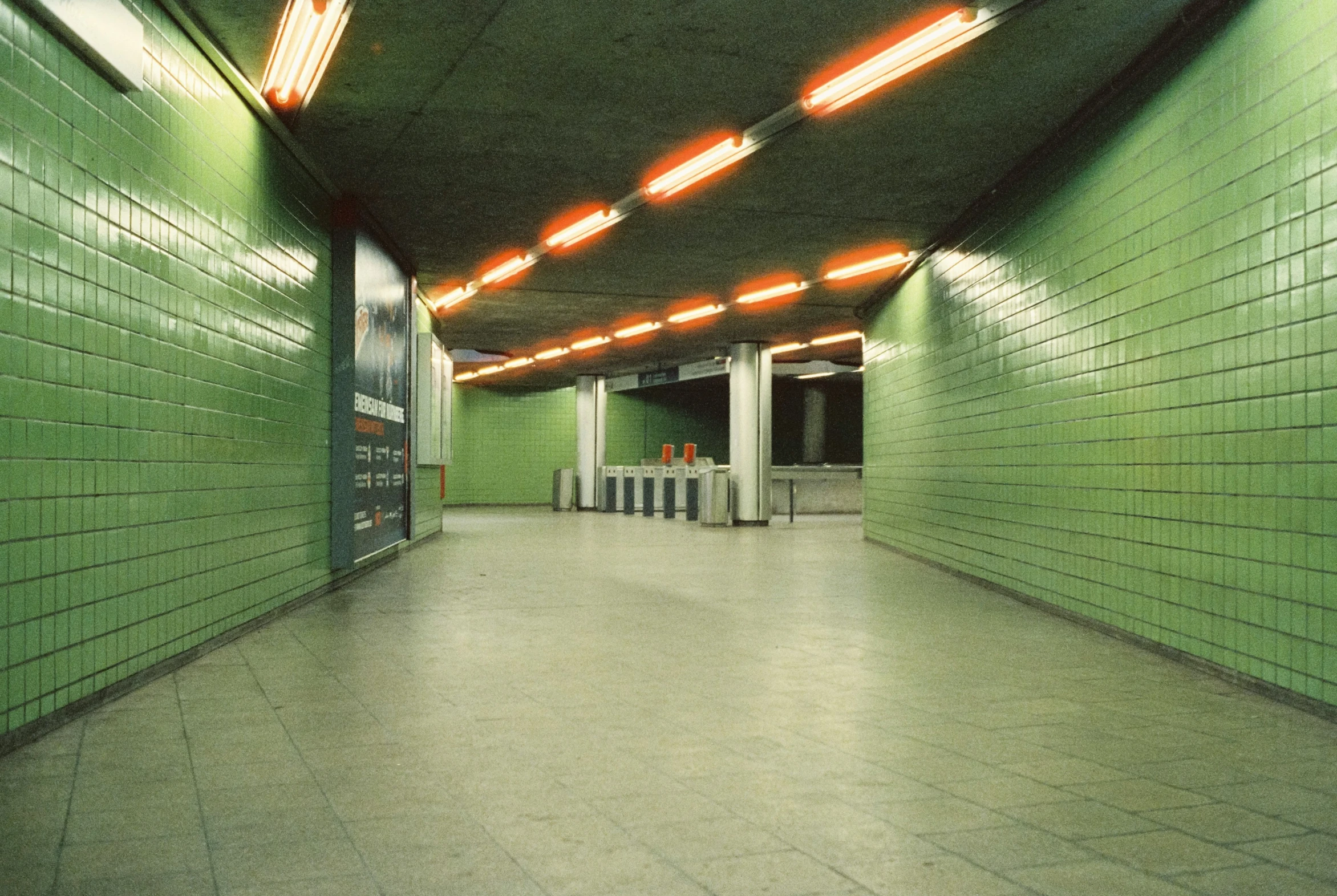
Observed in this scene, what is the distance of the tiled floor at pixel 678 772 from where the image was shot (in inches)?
96.3

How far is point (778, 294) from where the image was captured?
13195 mm

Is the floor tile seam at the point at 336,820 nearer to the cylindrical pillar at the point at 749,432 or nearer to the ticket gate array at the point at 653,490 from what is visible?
the cylindrical pillar at the point at 749,432

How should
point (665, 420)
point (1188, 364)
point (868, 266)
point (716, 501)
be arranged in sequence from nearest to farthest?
point (1188, 364)
point (868, 266)
point (716, 501)
point (665, 420)

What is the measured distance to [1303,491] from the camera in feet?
14.0

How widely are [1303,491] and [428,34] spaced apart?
4.81 m

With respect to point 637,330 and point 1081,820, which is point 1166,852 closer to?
point 1081,820

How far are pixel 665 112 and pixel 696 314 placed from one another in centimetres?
848

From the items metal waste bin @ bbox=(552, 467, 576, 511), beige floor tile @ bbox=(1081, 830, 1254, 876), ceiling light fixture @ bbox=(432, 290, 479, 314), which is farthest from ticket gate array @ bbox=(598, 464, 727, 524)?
beige floor tile @ bbox=(1081, 830, 1254, 876)

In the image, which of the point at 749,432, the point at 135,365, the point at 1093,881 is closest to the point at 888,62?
the point at 135,365

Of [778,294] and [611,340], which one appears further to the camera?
[611,340]

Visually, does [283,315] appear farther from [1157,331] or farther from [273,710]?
[1157,331]

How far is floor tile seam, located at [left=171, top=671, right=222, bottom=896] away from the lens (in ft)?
7.84

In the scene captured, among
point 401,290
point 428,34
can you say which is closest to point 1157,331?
point 428,34

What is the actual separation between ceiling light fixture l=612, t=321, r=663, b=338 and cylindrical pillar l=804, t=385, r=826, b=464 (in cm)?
945
